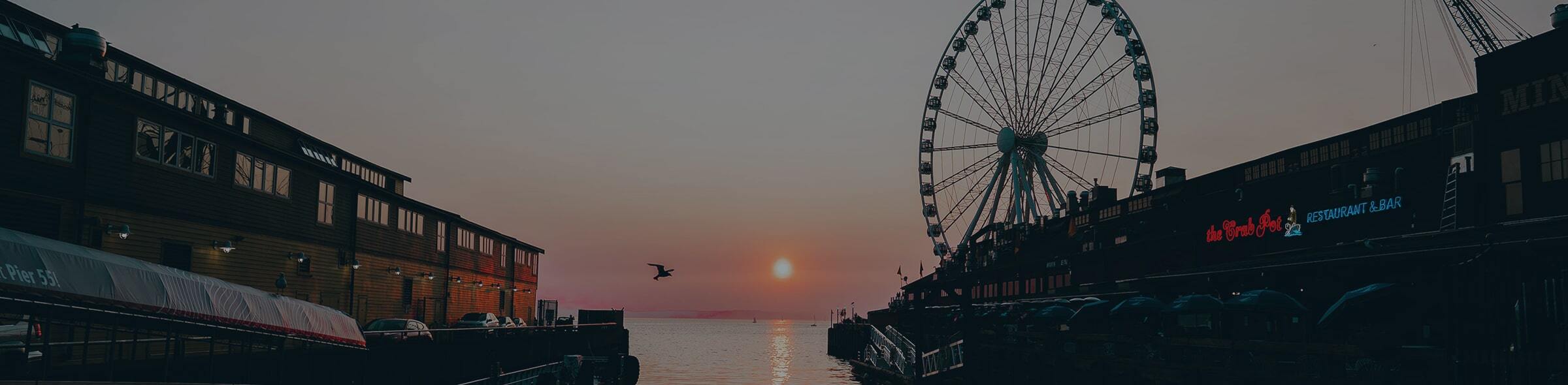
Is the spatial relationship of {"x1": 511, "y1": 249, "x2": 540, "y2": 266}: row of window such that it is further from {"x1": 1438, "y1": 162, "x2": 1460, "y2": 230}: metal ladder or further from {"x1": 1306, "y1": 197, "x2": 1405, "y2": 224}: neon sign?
{"x1": 1438, "y1": 162, "x2": 1460, "y2": 230}: metal ladder

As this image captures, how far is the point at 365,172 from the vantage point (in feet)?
213

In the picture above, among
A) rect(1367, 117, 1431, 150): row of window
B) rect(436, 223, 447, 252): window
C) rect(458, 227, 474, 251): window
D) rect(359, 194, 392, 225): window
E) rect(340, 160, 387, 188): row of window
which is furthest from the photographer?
rect(458, 227, 474, 251): window

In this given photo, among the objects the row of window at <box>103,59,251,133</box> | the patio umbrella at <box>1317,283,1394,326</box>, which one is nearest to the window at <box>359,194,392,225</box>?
the row of window at <box>103,59,251,133</box>

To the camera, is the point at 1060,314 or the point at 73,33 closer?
the point at 73,33

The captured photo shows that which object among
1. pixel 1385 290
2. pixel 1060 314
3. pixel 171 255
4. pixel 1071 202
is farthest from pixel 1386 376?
pixel 1071 202

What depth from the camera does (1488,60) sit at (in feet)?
105

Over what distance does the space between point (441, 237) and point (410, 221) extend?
566 centimetres

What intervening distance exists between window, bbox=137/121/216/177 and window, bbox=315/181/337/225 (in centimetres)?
910

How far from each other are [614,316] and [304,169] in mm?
43232

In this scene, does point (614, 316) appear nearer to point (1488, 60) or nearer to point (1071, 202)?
point (1071, 202)

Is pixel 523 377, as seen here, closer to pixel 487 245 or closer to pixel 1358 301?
pixel 487 245

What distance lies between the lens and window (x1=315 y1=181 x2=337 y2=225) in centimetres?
4488

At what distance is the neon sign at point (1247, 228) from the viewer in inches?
1734

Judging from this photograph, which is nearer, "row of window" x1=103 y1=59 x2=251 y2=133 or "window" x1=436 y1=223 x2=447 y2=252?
"row of window" x1=103 y1=59 x2=251 y2=133
